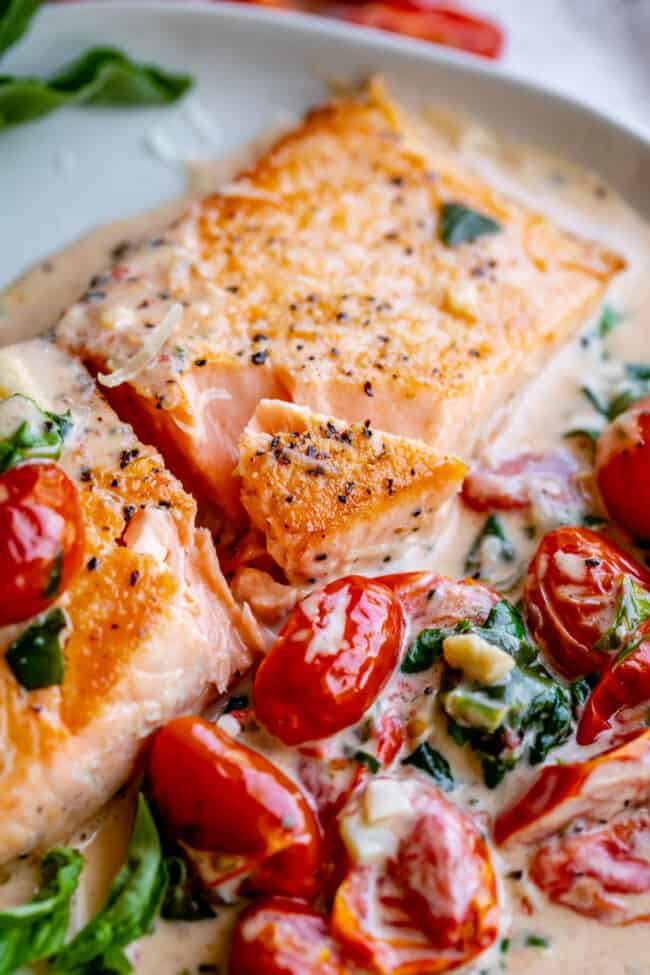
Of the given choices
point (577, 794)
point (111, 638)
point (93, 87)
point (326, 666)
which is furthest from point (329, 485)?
point (93, 87)

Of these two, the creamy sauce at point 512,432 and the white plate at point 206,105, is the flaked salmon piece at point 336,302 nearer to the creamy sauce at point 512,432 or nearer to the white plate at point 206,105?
the creamy sauce at point 512,432

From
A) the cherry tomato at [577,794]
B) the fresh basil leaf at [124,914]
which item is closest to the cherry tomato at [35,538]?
the fresh basil leaf at [124,914]

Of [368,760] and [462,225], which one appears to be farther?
[462,225]

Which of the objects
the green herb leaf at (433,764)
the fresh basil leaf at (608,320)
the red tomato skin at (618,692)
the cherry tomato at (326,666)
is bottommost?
the green herb leaf at (433,764)

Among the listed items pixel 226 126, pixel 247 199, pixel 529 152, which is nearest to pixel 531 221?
pixel 529 152

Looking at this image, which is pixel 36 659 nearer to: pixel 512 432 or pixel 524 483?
pixel 524 483

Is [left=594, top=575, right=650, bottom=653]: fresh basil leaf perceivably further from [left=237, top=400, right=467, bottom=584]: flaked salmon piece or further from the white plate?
the white plate

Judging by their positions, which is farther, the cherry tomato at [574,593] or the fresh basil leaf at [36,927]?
the cherry tomato at [574,593]
